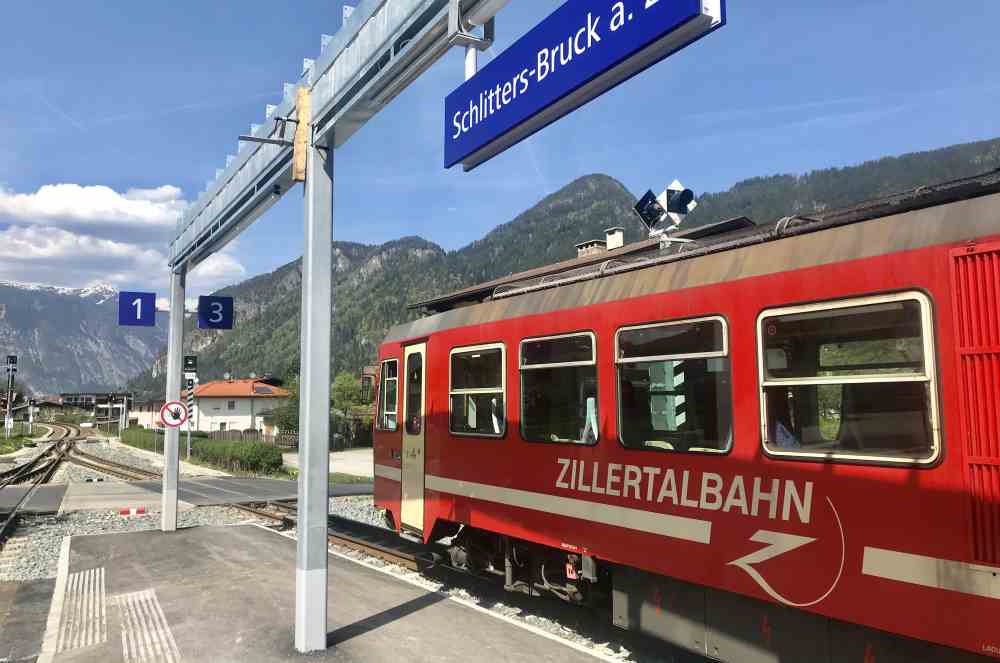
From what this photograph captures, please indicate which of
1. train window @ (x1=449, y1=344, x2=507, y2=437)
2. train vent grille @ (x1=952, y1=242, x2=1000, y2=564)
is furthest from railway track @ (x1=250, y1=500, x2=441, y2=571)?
train vent grille @ (x1=952, y1=242, x2=1000, y2=564)

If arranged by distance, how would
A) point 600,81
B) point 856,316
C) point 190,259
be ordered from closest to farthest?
point 600,81 < point 856,316 < point 190,259

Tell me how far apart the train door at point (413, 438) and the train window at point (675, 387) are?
4084 mm

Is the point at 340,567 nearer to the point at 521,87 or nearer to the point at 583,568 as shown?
the point at 583,568

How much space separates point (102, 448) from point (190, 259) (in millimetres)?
49369

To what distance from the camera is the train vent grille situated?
3.96 meters

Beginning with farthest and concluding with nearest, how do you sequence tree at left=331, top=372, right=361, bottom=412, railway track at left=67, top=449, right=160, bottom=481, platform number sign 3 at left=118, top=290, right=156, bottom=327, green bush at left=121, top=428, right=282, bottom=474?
tree at left=331, top=372, right=361, bottom=412, green bush at left=121, top=428, right=282, bottom=474, railway track at left=67, top=449, right=160, bottom=481, platform number sign 3 at left=118, top=290, right=156, bottom=327

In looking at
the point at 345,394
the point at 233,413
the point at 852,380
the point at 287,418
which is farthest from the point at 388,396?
the point at 233,413

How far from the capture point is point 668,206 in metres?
8.37

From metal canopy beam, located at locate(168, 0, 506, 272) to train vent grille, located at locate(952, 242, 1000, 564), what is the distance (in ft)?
11.4

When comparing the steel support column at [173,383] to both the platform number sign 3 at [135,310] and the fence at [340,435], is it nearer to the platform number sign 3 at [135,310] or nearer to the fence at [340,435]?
the platform number sign 3 at [135,310]

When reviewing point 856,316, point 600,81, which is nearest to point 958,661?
point 856,316

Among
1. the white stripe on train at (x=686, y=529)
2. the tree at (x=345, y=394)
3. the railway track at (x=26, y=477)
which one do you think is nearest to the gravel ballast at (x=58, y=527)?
the railway track at (x=26, y=477)

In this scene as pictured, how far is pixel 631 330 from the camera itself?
6.46 metres

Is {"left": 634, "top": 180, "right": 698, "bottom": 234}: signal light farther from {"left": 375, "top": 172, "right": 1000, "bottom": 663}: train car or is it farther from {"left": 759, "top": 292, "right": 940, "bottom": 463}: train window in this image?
{"left": 759, "top": 292, "right": 940, "bottom": 463}: train window
